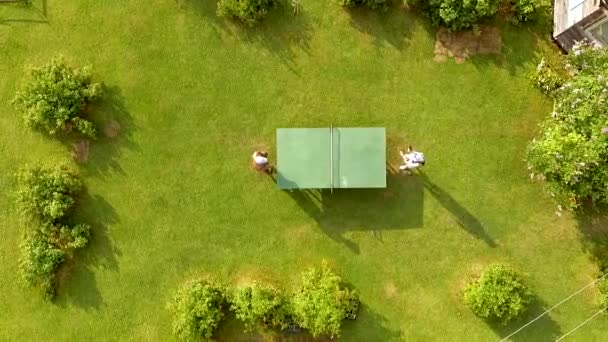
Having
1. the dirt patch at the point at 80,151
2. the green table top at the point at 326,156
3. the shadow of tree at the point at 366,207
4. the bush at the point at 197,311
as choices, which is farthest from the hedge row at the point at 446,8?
the bush at the point at 197,311

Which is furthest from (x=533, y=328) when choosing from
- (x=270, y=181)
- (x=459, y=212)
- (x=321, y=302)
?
(x=270, y=181)

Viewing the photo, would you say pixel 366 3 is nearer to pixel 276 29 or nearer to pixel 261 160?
pixel 276 29

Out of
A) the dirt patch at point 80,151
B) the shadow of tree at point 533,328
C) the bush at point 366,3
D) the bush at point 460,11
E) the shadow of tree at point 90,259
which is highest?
the bush at point 366,3

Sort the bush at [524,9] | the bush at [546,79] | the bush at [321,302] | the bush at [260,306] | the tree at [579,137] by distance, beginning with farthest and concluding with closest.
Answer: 1. the bush at [546,79]
2. the bush at [524,9]
3. the bush at [260,306]
4. the bush at [321,302]
5. the tree at [579,137]

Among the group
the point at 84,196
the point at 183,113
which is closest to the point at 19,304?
the point at 84,196

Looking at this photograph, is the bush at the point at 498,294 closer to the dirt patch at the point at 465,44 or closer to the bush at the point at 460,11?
the dirt patch at the point at 465,44

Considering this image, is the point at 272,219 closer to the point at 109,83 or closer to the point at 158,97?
the point at 158,97

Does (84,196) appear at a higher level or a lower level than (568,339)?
higher
